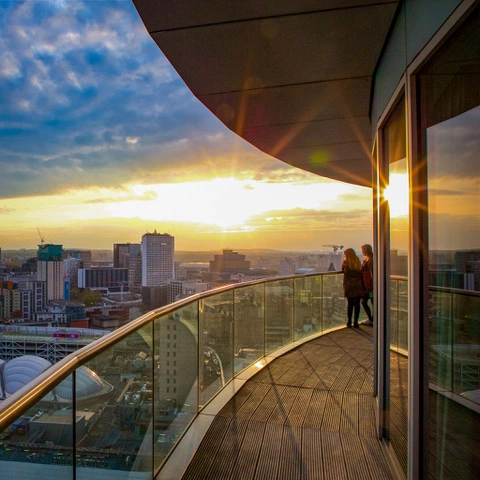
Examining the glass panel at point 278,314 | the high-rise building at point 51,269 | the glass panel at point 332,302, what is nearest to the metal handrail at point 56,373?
the glass panel at point 278,314

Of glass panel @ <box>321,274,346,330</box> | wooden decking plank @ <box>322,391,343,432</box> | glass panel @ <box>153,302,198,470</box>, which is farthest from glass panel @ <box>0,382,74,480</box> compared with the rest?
glass panel @ <box>321,274,346,330</box>

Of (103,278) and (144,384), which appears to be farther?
(103,278)

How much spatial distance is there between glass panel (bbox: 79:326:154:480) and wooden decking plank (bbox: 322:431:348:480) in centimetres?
122

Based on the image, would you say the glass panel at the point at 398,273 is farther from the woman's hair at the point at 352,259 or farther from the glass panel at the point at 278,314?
the woman's hair at the point at 352,259

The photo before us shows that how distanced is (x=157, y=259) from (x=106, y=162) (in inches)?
1153

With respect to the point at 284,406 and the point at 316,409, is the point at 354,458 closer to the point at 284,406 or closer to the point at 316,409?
the point at 316,409

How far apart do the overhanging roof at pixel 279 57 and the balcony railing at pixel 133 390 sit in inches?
73.3

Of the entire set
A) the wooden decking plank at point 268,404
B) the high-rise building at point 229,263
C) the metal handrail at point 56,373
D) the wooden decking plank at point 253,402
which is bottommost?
the wooden decking plank at point 268,404

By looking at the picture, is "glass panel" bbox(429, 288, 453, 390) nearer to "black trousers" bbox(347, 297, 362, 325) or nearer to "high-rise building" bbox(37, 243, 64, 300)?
"black trousers" bbox(347, 297, 362, 325)

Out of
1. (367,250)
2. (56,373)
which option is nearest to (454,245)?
(56,373)

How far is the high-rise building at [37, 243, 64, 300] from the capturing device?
14359 millimetres

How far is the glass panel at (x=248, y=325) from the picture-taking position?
4.61 m

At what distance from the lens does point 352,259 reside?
24.3 feet

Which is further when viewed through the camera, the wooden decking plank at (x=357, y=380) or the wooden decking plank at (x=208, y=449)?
the wooden decking plank at (x=357, y=380)
